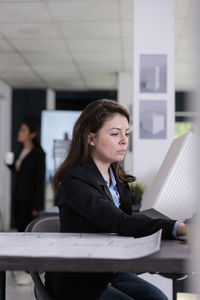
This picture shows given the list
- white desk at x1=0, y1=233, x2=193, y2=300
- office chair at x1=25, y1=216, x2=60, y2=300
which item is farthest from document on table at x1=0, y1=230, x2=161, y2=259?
office chair at x1=25, y1=216, x2=60, y2=300

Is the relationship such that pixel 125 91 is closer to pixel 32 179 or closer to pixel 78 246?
pixel 32 179

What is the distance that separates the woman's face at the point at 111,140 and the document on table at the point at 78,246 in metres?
0.34

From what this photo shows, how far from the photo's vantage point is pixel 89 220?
1.28m

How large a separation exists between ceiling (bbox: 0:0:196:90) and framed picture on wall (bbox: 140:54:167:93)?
0.21 meters

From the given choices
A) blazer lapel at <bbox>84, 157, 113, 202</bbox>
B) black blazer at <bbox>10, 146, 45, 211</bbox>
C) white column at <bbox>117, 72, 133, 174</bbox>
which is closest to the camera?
blazer lapel at <bbox>84, 157, 113, 202</bbox>

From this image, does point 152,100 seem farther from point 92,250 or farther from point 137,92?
point 92,250

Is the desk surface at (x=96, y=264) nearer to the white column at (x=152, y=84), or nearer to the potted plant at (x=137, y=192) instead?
the potted plant at (x=137, y=192)

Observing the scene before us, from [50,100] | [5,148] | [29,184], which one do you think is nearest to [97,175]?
[29,184]

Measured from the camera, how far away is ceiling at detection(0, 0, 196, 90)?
440 cm

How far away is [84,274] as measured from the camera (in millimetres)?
1071

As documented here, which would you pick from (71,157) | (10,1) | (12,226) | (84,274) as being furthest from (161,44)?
(12,226)

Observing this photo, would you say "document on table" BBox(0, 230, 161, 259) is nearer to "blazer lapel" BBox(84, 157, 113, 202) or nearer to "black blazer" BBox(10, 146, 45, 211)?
"blazer lapel" BBox(84, 157, 113, 202)

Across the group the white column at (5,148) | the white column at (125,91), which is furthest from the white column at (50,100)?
the white column at (125,91)

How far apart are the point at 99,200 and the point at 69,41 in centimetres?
464
